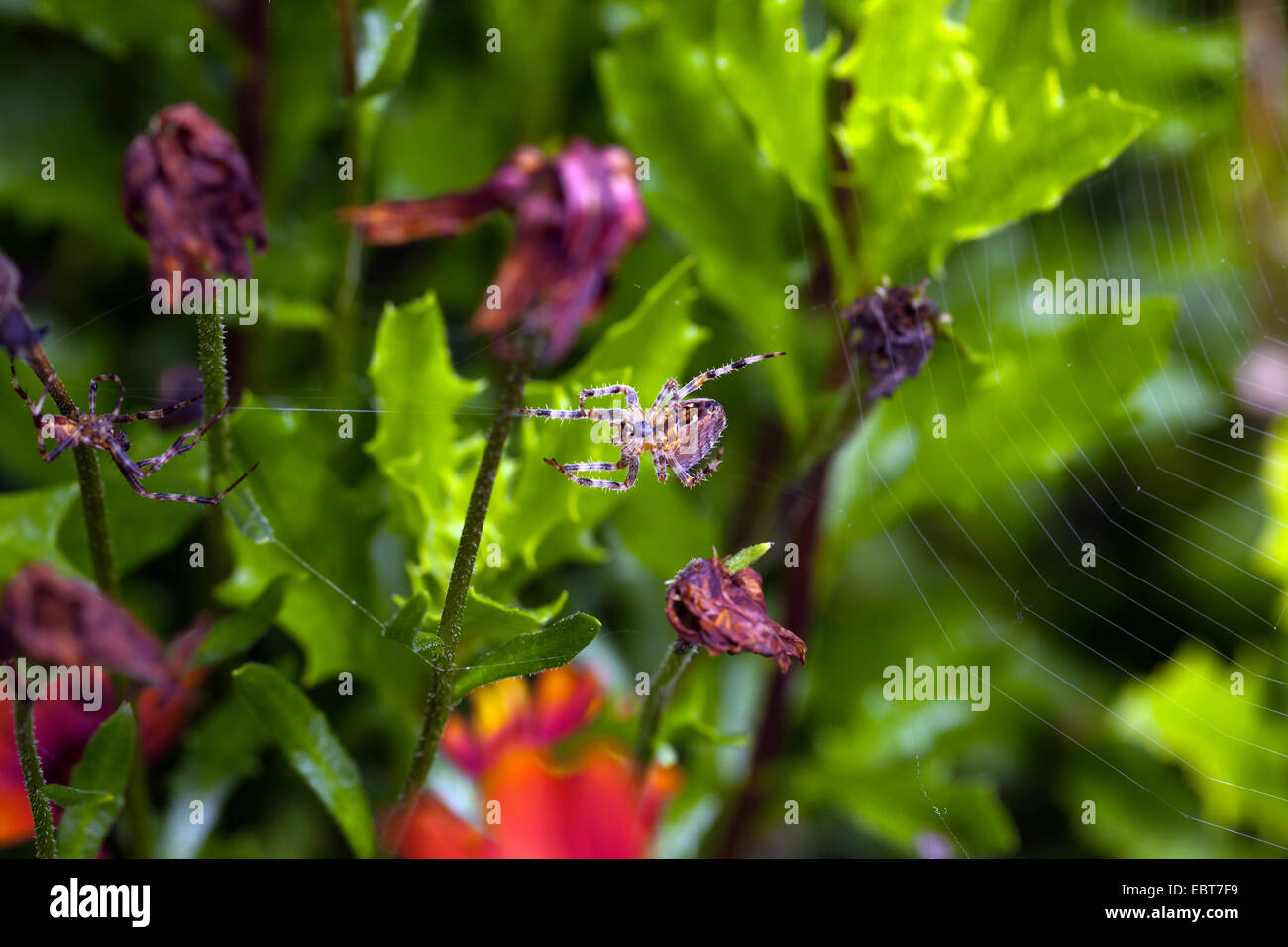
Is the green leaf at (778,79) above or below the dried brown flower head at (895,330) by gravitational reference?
above

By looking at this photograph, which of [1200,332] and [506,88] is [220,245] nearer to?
[506,88]

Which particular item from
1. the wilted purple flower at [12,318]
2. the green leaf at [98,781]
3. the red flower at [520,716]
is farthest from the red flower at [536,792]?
the wilted purple flower at [12,318]

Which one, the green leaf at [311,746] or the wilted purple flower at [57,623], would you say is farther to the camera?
the green leaf at [311,746]

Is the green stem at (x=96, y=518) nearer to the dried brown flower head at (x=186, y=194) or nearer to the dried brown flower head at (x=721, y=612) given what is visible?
the dried brown flower head at (x=186, y=194)

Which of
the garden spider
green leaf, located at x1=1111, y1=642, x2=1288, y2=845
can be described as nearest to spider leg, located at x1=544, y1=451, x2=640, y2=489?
the garden spider

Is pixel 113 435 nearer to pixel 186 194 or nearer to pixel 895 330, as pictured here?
pixel 186 194

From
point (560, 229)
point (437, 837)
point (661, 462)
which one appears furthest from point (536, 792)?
point (560, 229)

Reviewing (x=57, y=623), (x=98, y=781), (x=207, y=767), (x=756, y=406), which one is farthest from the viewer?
(x=756, y=406)
